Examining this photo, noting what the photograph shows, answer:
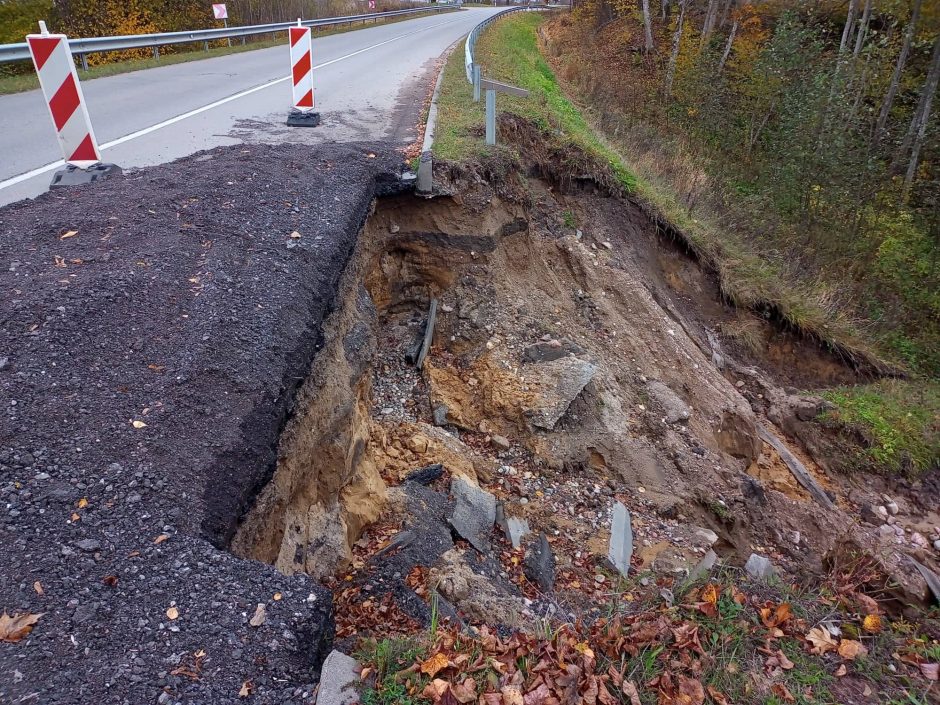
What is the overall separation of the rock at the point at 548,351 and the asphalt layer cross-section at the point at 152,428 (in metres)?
2.59

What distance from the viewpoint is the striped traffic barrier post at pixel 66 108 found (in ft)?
18.2

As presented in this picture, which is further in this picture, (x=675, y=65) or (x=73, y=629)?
(x=675, y=65)

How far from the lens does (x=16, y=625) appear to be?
7.29 feet

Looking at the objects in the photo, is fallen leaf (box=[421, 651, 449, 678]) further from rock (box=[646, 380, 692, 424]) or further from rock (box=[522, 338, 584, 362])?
rock (box=[646, 380, 692, 424])

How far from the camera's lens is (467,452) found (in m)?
6.21

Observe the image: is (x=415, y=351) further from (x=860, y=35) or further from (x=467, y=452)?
(x=860, y=35)

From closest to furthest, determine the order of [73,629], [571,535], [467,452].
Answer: [73,629]
[571,535]
[467,452]

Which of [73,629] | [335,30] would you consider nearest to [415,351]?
[73,629]

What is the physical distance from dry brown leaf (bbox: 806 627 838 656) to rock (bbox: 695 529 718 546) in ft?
8.43

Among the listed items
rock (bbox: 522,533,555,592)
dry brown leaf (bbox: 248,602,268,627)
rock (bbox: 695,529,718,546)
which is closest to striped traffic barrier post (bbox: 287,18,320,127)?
rock (bbox: 522,533,555,592)

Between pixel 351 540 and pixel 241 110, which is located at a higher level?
pixel 241 110

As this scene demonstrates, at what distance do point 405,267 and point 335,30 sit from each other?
80.5 feet

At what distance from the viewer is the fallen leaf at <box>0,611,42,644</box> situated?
219cm

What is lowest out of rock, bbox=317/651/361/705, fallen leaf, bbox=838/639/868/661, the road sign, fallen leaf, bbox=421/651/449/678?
fallen leaf, bbox=838/639/868/661
